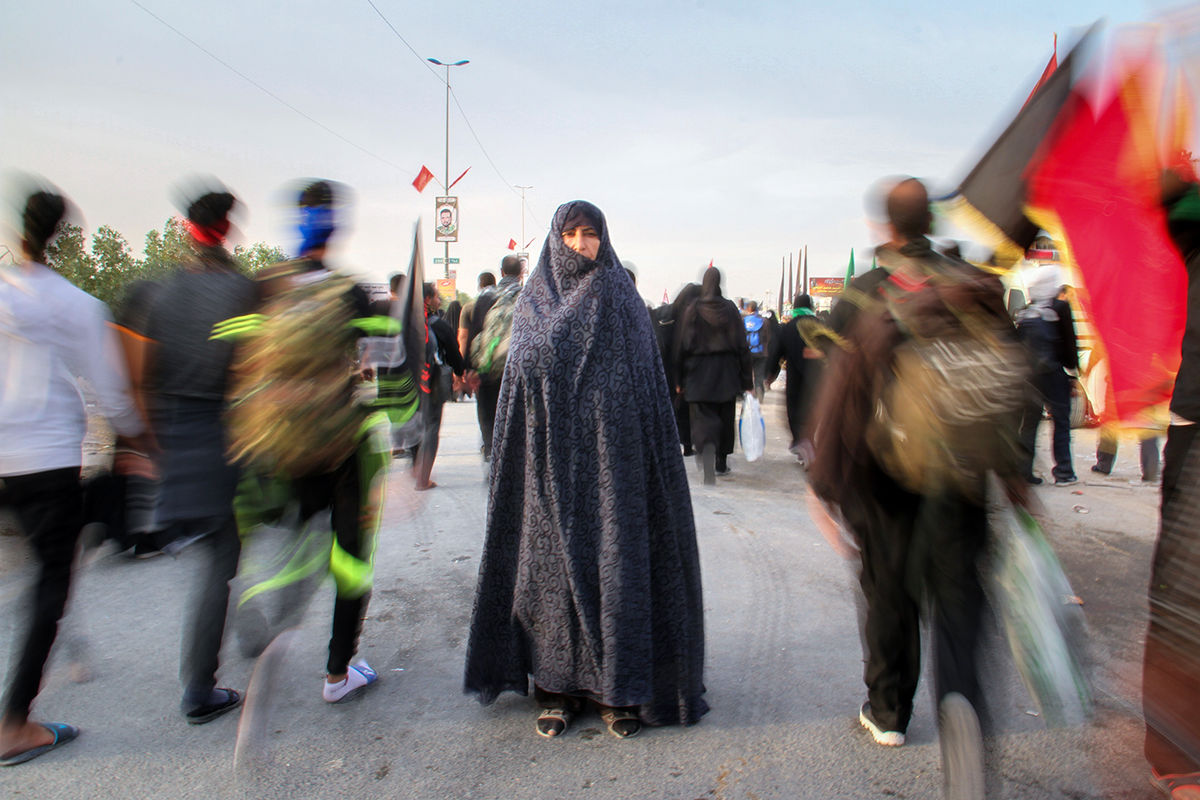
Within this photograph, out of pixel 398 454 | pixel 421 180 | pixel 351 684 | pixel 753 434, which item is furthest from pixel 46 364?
pixel 421 180

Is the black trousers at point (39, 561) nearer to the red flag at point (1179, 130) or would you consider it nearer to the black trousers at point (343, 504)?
the black trousers at point (343, 504)

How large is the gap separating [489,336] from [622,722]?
316 centimetres

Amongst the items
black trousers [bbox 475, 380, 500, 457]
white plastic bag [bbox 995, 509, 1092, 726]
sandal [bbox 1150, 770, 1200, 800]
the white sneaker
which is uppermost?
black trousers [bbox 475, 380, 500, 457]

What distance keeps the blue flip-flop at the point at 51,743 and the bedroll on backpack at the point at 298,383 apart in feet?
3.89

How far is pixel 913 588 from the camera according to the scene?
2.33 metres

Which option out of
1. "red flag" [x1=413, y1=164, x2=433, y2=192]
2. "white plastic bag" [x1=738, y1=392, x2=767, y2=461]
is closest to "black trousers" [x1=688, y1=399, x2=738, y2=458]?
"white plastic bag" [x1=738, y1=392, x2=767, y2=461]

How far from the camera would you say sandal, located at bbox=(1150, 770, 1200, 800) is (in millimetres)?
2244

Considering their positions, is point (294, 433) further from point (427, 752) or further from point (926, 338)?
point (926, 338)

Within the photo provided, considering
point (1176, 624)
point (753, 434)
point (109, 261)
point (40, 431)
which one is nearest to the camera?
point (1176, 624)

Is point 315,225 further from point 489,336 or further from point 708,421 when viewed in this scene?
point 708,421

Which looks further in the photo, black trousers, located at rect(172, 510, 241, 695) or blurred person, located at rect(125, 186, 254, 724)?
black trousers, located at rect(172, 510, 241, 695)

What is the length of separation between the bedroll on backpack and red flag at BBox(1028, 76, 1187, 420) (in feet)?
6.89

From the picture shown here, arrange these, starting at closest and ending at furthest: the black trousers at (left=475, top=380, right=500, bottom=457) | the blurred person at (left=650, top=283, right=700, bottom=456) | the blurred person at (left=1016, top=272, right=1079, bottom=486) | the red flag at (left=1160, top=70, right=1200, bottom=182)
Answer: the red flag at (left=1160, top=70, right=1200, bottom=182)
the blurred person at (left=1016, top=272, right=1079, bottom=486)
the black trousers at (left=475, top=380, right=500, bottom=457)
the blurred person at (left=650, top=283, right=700, bottom=456)

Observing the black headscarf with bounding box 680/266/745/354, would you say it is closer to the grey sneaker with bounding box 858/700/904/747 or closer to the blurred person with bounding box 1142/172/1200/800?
the grey sneaker with bounding box 858/700/904/747
